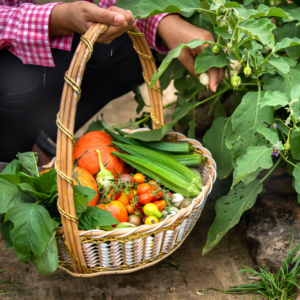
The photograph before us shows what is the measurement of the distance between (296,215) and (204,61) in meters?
0.80

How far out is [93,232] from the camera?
3.17ft

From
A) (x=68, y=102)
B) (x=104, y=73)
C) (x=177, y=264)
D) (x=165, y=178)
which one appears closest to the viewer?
(x=68, y=102)

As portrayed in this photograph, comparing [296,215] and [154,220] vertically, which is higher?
[154,220]

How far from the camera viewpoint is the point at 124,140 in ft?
4.68

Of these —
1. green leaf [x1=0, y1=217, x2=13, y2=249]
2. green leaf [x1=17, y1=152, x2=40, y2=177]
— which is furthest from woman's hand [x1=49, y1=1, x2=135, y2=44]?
green leaf [x1=0, y1=217, x2=13, y2=249]

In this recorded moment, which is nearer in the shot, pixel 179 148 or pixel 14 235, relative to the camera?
pixel 14 235

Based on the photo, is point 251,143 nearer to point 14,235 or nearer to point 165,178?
point 165,178

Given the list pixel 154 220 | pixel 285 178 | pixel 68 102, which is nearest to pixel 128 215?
pixel 154 220

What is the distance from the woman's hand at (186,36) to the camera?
1.19 metres

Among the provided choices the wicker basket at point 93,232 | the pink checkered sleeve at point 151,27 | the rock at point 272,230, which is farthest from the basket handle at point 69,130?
the rock at point 272,230

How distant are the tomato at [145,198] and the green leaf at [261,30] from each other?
648 mm

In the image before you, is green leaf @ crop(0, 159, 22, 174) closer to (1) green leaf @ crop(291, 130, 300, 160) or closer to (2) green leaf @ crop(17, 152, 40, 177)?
(2) green leaf @ crop(17, 152, 40, 177)

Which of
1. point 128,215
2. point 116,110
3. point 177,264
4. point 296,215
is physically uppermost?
point 128,215

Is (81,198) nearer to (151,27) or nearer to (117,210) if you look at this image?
(117,210)
